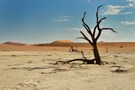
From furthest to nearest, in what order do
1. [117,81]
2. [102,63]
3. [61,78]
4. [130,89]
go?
[102,63]
[61,78]
[117,81]
[130,89]

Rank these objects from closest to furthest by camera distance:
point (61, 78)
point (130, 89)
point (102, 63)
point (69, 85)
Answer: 1. point (130, 89)
2. point (69, 85)
3. point (61, 78)
4. point (102, 63)

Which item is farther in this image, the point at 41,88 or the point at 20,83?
the point at 20,83

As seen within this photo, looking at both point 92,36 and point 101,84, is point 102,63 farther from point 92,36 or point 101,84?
point 101,84

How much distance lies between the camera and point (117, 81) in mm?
11570

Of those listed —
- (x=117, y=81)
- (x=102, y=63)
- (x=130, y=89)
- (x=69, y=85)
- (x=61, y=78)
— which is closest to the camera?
(x=130, y=89)

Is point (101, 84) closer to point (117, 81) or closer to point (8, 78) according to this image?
point (117, 81)

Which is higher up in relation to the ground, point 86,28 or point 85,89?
point 86,28

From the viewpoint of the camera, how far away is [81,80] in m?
11.8

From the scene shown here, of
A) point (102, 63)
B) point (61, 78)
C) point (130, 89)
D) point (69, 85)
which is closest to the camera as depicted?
point (130, 89)

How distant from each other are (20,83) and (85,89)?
2.32 meters

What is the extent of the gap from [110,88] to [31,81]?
2.81 m

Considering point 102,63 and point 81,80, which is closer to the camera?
point 81,80

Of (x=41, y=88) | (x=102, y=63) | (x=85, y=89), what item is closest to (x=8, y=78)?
(x=41, y=88)

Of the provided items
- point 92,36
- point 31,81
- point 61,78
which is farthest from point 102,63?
point 31,81
